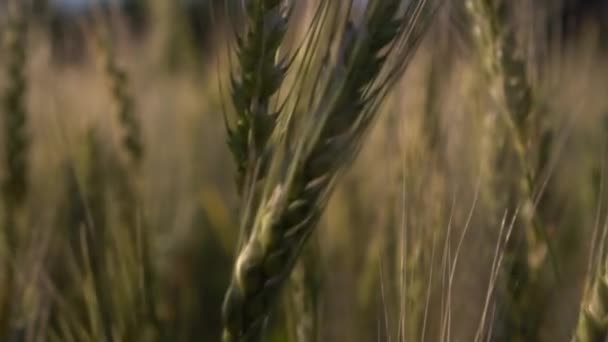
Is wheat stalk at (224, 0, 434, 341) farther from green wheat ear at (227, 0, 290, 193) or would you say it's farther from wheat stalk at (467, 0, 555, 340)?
wheat stalk at (467, 0, 555, 340)

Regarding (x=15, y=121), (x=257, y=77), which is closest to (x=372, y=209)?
(x=15, y=121)

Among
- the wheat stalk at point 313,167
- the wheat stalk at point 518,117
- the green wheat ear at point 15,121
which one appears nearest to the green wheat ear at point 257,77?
the wheat stalk at point 313,167

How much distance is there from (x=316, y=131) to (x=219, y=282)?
122 cm

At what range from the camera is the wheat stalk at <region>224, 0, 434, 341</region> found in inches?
17.6

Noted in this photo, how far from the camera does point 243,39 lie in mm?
485

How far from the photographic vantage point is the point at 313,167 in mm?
452

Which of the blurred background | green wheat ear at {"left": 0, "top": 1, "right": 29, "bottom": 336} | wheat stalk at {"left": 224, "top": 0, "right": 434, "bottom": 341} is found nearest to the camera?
wheat stalk at {"left": 224, "top": 0, "right": 434, "bottom": 341}

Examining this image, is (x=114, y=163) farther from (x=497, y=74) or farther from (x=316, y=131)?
(x=316, y=131)

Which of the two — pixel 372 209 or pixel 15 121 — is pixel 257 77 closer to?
pixel 15 121

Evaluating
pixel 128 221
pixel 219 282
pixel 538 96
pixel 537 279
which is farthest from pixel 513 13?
pixel 219 282

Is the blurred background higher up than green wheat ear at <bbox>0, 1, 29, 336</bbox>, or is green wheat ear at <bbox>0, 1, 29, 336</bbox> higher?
green wheat ear at <bbox>0, 1, 29, 336</bbox>

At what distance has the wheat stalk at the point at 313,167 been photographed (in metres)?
0.45

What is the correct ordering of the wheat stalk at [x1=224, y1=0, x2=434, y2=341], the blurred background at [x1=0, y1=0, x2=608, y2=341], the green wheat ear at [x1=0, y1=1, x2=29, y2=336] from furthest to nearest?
the green wheat ear at [x1=0, y1=1, x2=29, y2=336], the blurred background at [x1=0, y1=0, x2=608, y2=341], the wheat stalk at [x1=224, y1=0, x2=434, y2=341]

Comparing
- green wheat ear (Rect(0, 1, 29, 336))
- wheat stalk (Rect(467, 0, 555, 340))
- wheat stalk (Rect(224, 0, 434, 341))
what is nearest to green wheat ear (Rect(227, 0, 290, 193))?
wheat stalk (Rect(224, 0, 434, 341))
